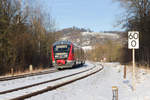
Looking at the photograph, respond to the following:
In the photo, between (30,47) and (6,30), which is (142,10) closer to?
(30,47)

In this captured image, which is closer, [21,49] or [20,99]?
[20,99]

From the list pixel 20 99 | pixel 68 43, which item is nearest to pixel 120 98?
pixel 20 99

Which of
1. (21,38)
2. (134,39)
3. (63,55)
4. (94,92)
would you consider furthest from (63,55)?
(134,39)

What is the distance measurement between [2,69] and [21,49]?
3.64 m

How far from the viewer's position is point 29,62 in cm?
2925

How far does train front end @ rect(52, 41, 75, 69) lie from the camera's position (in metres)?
23.7

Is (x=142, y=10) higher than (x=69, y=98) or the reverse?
higher

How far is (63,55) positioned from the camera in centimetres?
2372

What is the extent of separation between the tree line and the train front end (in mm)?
5158

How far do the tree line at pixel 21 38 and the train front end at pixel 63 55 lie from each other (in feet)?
16.9

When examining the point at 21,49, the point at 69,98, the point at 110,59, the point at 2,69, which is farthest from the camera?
the point at 110,59

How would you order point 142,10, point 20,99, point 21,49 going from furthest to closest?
point 142,10 < point 21,49 < point 20,99

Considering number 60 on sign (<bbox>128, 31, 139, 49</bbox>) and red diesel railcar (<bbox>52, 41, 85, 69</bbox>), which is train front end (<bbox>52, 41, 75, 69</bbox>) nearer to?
red diesel railcar (<bbox>52, 41, 85, 69</bbox>)

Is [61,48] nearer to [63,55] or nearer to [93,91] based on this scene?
[63,55]
